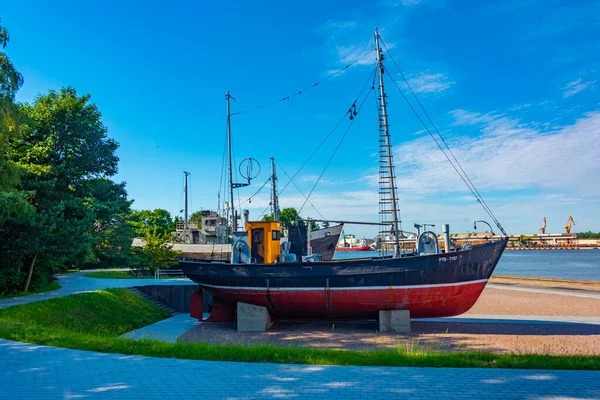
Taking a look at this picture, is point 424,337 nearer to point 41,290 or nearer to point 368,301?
point 368,301

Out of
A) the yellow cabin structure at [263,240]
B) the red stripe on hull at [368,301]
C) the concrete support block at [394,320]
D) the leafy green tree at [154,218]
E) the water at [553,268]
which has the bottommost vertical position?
the water at [553,268]

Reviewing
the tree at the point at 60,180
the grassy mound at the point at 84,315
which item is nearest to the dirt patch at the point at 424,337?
the grassy mound at the point at 84,315

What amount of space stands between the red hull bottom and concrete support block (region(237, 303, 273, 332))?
0.22 meters

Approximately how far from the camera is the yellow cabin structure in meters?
15.7

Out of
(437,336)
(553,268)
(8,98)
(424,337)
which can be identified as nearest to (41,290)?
(8,98)

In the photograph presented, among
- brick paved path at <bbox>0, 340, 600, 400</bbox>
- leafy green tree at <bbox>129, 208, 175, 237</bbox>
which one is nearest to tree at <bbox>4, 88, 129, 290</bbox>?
brick paved path at <bbox>0, 340, 600, 400</bbox>

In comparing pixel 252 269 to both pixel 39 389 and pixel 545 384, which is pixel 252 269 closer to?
pixel 39 389

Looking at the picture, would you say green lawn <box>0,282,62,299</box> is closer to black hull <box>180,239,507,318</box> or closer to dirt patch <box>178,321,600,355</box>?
dirt patch <box>178,321,600,355</box>

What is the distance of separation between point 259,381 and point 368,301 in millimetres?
8325

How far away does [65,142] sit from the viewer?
18375 mm

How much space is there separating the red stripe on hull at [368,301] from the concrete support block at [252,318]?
0.82ft

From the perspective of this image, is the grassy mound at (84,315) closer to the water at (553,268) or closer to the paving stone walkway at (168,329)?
the paving stone walkway at (168,329)

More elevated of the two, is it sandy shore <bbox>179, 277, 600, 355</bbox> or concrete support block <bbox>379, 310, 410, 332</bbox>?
concrete support block <bbox>379, 310, 410, 332</bbox>

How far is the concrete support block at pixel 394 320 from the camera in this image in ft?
44.2
